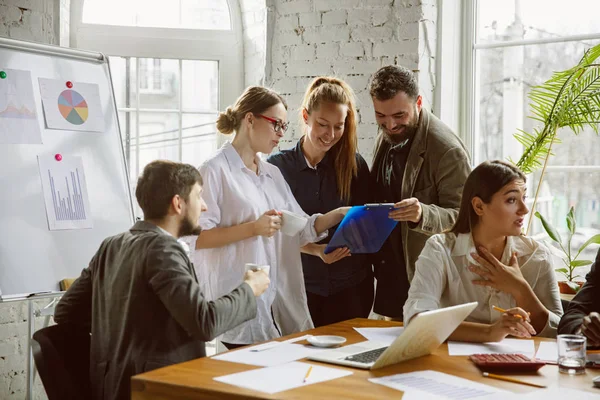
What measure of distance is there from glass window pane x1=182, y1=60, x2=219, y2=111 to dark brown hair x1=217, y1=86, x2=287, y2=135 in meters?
1.51

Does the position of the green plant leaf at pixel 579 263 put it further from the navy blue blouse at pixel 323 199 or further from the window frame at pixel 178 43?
the window frame at pixel 178 43

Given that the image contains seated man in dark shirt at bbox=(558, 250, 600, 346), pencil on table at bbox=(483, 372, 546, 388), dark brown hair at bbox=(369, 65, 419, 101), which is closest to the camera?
pencil on table at bbox=(483, 372, 546, 388)

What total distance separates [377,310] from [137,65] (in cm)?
204

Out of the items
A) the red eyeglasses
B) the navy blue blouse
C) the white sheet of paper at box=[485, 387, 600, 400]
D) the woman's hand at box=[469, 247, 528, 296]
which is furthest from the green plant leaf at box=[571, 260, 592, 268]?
the white sheet of paper at box=[485, 387, 600, 400]

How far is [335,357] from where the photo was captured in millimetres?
1913

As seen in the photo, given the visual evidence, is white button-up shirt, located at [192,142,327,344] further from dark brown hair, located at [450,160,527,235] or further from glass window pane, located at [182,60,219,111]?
glass window pane, located at [182,60,219,111]

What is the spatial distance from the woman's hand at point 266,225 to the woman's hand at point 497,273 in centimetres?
67

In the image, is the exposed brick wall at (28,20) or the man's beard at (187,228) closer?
the man's beard at (187,228)

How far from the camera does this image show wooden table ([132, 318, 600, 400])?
62.9 inches

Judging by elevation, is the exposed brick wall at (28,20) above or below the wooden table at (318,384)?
above

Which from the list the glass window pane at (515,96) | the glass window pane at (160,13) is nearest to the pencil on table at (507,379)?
the glass window pane at (515,96)

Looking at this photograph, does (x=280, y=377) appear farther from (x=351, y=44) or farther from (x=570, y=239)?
(x=351, y=44)

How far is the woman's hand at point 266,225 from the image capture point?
2.51 m

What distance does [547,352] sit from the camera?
2.01 metres
